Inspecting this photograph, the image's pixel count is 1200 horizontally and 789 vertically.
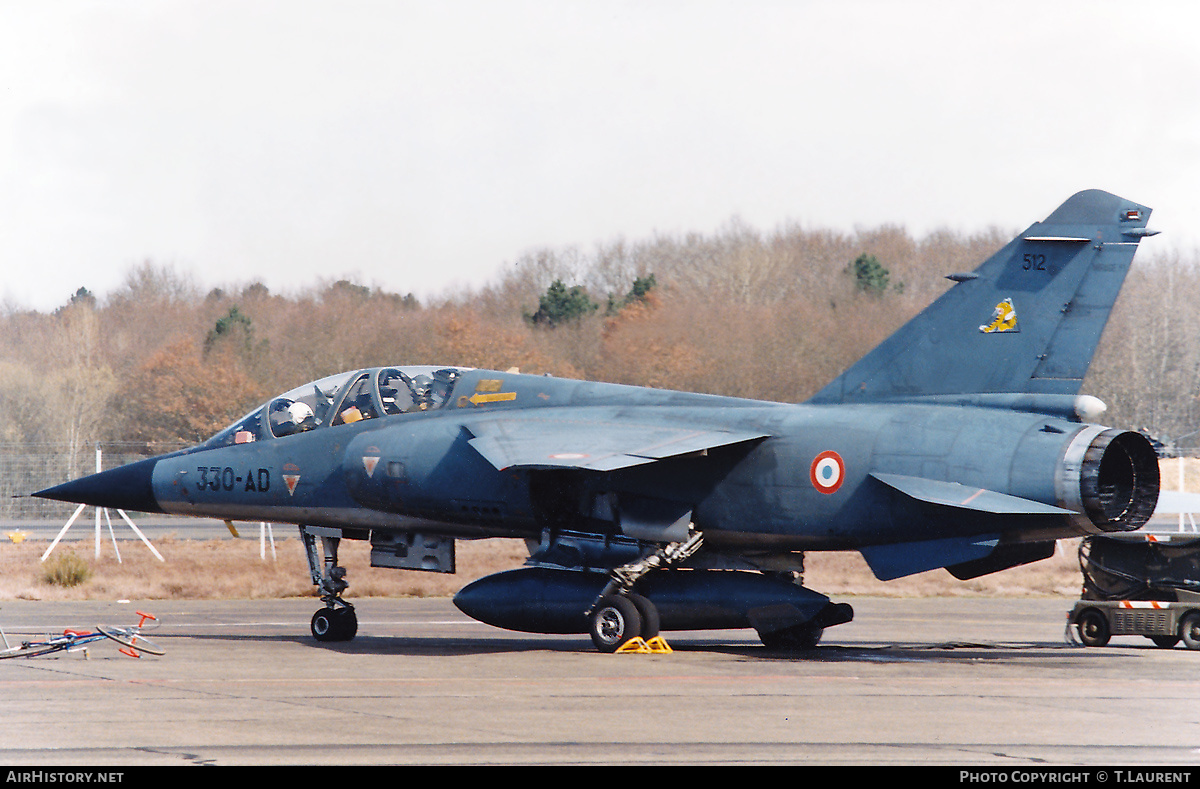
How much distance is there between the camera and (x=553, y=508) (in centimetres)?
1445

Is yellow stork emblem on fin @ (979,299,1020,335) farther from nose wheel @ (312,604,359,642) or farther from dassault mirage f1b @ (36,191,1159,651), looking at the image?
nose wheel @ (312,604,359,642)

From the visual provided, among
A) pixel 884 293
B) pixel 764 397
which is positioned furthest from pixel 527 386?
pixel 884 293

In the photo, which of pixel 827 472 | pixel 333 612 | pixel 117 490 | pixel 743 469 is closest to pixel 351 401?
pixel 333 612

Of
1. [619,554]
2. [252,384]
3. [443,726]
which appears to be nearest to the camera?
[443,726]

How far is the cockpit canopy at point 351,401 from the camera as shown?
607 inches

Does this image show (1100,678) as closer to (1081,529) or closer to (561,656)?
(1081,529)

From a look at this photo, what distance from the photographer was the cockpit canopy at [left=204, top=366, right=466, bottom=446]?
1543 centimetres

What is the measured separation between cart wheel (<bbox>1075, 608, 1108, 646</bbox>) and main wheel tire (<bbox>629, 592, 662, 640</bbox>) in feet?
19.5

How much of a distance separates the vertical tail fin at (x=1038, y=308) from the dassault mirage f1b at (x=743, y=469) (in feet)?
0.07

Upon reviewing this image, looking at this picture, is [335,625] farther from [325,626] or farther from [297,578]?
[297,578]

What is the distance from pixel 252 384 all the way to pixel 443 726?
115ft

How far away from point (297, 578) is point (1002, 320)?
1679 cm

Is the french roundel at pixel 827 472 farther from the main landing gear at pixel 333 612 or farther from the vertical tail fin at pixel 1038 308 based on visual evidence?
the main landing gear at pixel 333 612

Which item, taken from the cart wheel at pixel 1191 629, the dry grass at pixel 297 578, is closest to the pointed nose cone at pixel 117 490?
the dry grass at pixel 297 578
